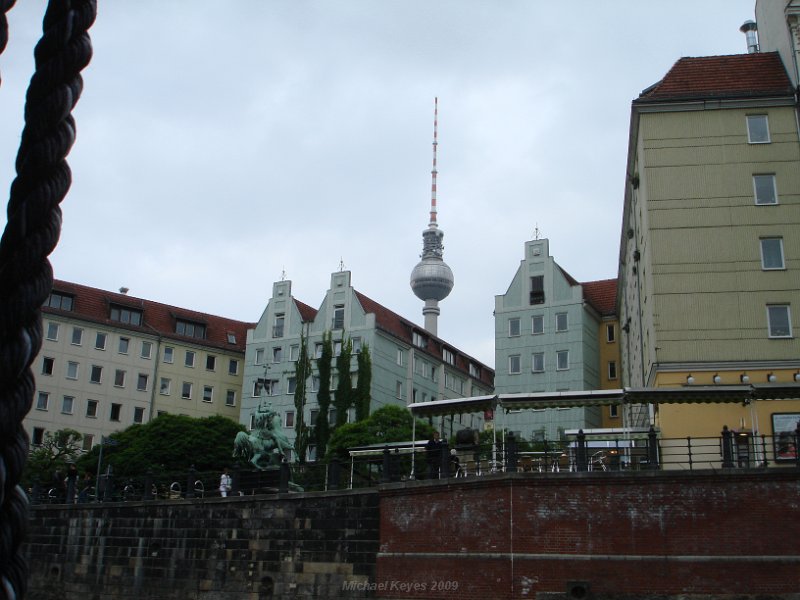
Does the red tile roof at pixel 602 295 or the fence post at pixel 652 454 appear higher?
the red tile roof at pixel 602 295

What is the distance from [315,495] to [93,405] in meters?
49.3

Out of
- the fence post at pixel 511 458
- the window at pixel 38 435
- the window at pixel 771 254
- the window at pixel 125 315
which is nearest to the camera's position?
the fence post at pixel 511 458

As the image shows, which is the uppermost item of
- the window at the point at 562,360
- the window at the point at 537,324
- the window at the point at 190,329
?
the window at the point at 190,329

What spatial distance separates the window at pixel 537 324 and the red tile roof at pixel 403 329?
484 inches

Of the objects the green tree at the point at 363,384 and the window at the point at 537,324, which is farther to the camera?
the green tree at the point at 363,384

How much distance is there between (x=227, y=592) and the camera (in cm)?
3369

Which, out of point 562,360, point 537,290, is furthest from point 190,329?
point 562,360

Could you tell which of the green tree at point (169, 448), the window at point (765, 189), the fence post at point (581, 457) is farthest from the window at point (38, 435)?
the window at point (765, 189)

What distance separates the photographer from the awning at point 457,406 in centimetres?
3325

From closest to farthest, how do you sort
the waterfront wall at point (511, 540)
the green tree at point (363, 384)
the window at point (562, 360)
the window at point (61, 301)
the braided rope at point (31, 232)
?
the braided rope at point (31, 232) → the waterfront wall at point (511, 540) → the window at point (562, 360) → the green tree at point (363, 384) → the window at point (61, 301)

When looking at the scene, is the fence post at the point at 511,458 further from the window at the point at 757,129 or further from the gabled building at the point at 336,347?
the gabled building at the point at 336,347

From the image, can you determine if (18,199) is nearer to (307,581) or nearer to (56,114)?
(56,114)

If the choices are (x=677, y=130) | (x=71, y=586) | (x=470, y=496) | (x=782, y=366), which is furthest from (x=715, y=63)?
(x=71, y=586)

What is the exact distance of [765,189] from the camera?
1484 inches
